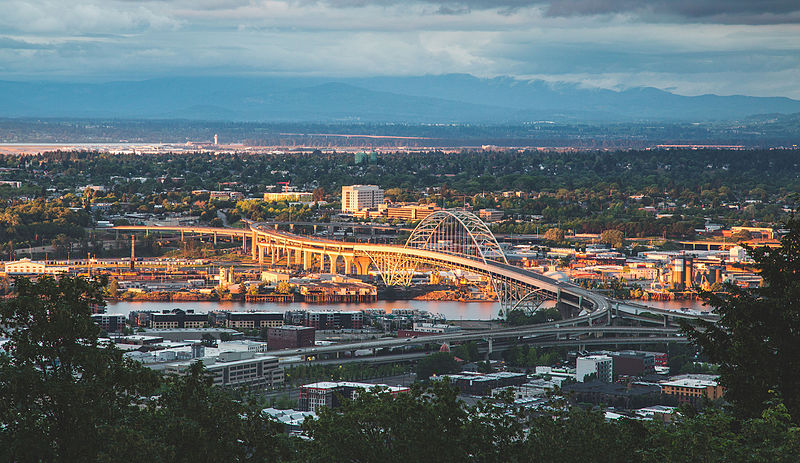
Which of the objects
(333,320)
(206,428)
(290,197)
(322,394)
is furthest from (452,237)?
(206,428)

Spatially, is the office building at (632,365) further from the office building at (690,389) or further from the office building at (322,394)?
the office building at (322,394)

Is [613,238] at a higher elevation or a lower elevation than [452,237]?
lower

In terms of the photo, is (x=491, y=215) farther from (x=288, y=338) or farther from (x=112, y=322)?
(x=288, y=338)

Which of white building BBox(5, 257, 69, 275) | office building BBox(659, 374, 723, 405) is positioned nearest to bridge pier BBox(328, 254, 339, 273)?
white building BBox(5, 257, 69, 275)

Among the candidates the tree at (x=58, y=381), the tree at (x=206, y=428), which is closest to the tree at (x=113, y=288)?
the tree at (x=206, y=428)

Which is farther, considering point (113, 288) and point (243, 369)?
point (113, 288)

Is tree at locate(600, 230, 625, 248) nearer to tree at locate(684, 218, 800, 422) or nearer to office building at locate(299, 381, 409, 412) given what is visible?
office building at locate(299, 381, 409, 412)
